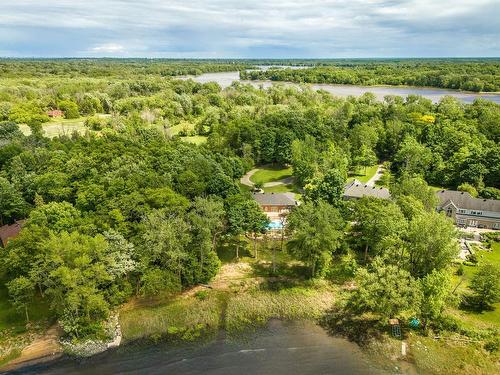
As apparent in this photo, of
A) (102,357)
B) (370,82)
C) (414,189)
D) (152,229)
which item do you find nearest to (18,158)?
(152,229)

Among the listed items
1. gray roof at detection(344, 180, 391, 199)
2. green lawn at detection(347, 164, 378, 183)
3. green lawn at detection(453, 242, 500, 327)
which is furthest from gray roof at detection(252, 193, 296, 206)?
green lawn at detection(453, 242, 500, 327)

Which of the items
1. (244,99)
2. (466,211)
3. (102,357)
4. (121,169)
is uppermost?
(244,99)

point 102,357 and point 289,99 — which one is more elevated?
point 289,99

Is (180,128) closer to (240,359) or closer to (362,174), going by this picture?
(362,174)

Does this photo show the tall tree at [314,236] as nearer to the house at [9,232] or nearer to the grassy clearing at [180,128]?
the house at [9,232]

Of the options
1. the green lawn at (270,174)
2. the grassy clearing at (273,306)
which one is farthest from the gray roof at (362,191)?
the grassy clearing at (273,306)

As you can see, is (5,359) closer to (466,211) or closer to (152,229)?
(152,229)
